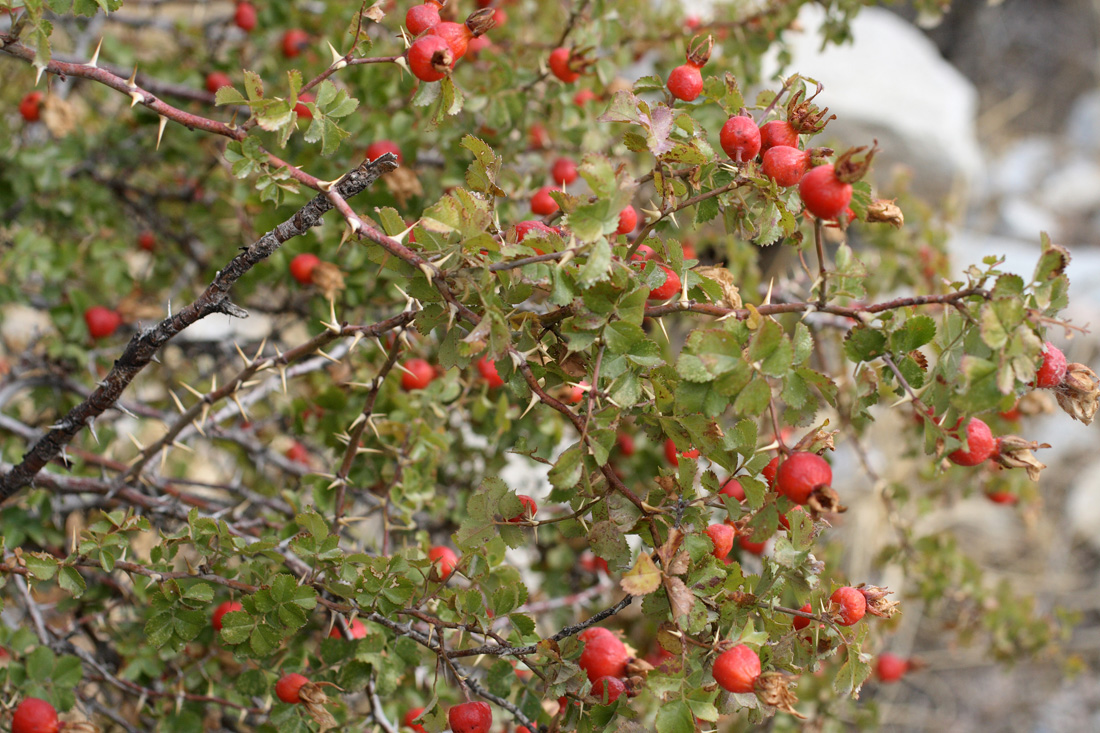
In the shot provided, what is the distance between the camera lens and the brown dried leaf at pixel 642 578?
2.60ft

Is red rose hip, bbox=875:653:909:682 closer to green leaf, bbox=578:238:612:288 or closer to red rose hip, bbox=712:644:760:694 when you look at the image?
red rose hip, bbox=712:644:760:694

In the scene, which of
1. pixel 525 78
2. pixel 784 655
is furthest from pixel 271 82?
pixel 784 655

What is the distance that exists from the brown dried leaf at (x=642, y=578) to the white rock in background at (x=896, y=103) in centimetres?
392

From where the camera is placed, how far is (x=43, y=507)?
1.52 meters

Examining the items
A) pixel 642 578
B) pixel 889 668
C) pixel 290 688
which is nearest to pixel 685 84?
pixel 642 578

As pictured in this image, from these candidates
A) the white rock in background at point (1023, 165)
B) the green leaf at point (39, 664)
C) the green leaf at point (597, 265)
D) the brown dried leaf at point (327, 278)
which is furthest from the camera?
the white rock in background at point (1023, 165)

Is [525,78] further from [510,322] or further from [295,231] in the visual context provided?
[510,322]

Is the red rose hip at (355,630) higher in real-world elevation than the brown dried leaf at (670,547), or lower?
lower

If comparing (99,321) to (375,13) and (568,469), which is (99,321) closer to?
(375,13)

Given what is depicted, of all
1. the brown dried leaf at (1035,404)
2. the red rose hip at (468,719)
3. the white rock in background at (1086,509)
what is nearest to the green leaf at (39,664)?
the red rose hip at (468,719)

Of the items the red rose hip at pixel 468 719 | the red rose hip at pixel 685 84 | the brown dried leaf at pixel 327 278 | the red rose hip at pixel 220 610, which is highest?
the red rose hip at pixel 685 84

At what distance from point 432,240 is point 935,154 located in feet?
15.2

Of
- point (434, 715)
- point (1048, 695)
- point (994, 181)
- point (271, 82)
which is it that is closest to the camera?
point (434, 715)

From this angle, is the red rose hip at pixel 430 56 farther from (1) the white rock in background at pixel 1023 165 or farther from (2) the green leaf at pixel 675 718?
(1) the white rock in background at pixel 1023 165
